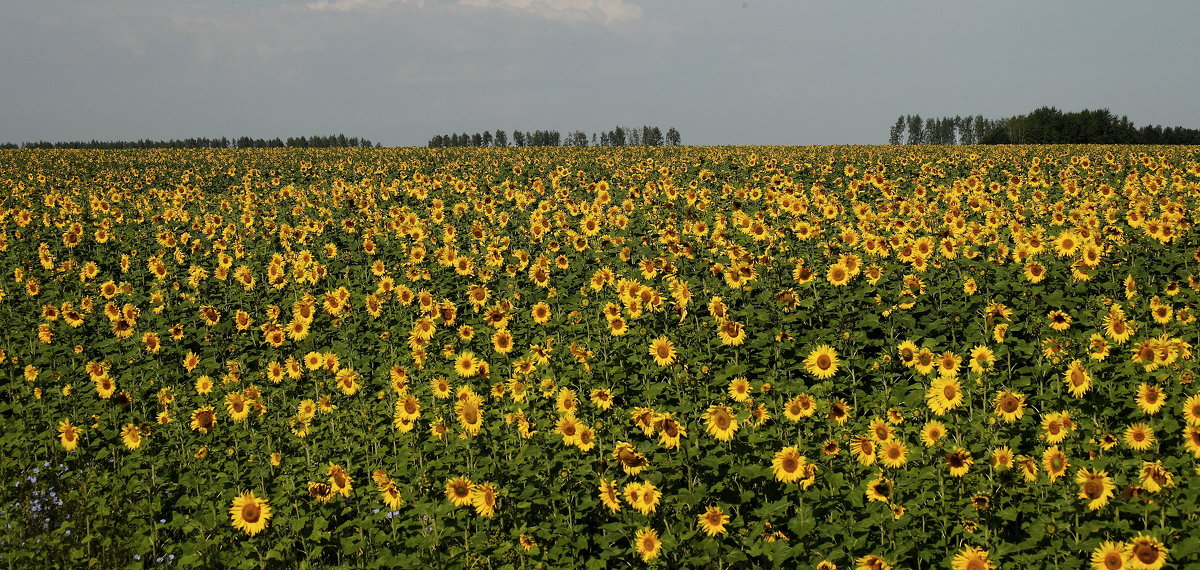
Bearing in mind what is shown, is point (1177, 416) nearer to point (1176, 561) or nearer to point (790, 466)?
point (1176, 561)

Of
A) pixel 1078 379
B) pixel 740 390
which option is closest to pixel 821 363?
pixel 740 390

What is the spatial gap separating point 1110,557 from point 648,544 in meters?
2.68

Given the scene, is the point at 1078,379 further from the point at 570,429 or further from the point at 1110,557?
the point at 570,429

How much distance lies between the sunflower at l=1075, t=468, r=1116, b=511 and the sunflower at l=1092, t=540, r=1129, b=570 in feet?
1.19

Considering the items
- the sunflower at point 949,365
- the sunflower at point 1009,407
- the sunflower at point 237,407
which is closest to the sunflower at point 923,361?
the sunflower at point 949,365

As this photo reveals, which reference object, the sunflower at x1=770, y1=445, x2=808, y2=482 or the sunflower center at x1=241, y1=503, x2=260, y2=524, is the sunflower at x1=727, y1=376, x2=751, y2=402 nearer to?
the sunflower at x1=770, y1=445, x2=808, y2=482

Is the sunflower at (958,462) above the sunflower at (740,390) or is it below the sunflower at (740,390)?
below

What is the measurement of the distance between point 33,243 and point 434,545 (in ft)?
49.5

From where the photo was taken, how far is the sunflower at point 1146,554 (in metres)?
4.31

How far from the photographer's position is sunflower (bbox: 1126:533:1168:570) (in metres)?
4.31

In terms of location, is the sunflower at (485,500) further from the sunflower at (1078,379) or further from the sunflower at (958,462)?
the sunflower at (1078,379)

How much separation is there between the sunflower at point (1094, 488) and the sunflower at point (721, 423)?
2235 mm

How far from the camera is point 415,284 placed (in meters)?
11.7

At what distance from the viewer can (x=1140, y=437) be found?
5.50m
